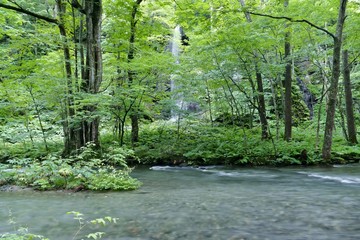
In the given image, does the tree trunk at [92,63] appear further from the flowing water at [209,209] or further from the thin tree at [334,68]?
the thin tree at [334,68]

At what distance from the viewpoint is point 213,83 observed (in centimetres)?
1289

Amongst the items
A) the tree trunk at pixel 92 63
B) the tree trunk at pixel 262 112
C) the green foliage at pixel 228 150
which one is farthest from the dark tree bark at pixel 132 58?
the tree trunk at pixel 262 112

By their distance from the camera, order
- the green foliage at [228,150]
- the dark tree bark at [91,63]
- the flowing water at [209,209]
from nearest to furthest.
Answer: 1. the flowing water at [209,209]
2. the dark tree bark at [91,63]
3. the green foliage at [228,150]

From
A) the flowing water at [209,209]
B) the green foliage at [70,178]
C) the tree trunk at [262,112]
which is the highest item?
the tree trunk at [262,112]

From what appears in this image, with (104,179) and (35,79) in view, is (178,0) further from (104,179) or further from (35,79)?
(104,179)

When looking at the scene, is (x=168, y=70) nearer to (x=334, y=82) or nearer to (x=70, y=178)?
(x=334, y=82)

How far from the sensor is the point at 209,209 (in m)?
4.88

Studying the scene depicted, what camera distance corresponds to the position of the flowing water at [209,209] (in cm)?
376

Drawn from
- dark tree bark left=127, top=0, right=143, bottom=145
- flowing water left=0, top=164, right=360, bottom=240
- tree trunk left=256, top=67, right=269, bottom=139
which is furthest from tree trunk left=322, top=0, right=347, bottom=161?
dark tree bark left=127, top=0, right=143, bottom=145

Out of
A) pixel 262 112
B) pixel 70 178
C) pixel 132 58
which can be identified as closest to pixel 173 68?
pixel 132 58

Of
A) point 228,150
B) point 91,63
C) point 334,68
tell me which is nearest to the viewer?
point 334,68

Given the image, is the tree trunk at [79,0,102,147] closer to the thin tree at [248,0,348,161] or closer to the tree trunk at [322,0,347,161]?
the thin tree at [248,0,348,161]

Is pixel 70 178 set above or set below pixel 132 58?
below

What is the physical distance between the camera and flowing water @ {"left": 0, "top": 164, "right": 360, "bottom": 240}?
3.76 m
